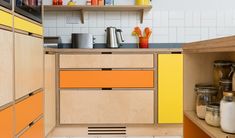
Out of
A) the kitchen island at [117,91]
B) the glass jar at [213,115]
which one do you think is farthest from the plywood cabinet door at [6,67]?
the kitchen island at [117,91]

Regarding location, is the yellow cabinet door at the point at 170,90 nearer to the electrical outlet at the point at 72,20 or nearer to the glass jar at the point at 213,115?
the electrical outlet at the point at 72,20

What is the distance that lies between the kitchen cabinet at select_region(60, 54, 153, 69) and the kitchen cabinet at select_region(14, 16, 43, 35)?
0.68 meters

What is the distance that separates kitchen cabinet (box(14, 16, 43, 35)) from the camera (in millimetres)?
2023

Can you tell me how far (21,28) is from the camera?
6.93 feet

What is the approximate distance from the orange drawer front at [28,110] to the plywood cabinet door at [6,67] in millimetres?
200

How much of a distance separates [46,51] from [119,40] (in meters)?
1.06

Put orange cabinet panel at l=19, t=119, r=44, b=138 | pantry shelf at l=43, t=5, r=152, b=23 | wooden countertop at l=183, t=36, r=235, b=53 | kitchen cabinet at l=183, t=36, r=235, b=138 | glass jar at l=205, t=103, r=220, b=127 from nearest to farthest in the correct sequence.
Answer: wooden countertop at l=183, t=36, r=235, b=53
glass jar at l=205, t=103, r=220, b=127
kitchen cabinet at l=183, t=36, r=235, b=138
orange cabinet panel at l=19, t=119, r=44, b=138
pantry shelf at l=43, t=5, r=152, b=23

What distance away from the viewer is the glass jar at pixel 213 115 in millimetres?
1260

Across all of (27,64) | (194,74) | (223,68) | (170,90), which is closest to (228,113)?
(223,68)

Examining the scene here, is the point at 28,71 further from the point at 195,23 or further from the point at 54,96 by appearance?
the point at 195,23

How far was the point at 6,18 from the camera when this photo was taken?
1.80m

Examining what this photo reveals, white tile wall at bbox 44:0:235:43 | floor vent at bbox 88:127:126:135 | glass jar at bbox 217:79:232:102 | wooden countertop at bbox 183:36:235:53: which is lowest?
floor vent at bbox 88:127:126:135

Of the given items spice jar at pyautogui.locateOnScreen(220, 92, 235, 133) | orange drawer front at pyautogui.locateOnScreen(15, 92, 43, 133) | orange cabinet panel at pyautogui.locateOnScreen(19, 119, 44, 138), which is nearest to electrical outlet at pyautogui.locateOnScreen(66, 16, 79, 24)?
orange drawer front at pyautogui.locateOnScreen(15, 92, 43, 133)

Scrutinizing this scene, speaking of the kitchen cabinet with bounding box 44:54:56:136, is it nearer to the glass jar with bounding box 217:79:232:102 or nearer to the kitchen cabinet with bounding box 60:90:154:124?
the kitchen cabinet with bounding box 60:90:154:124
